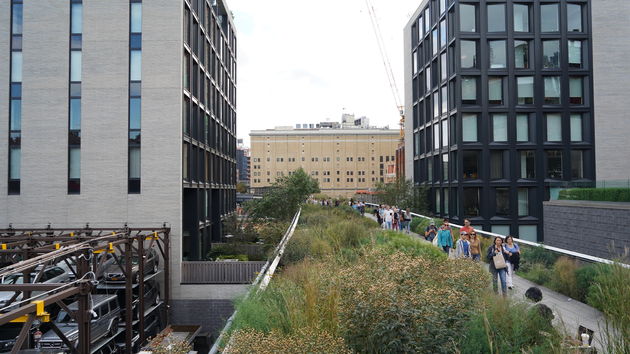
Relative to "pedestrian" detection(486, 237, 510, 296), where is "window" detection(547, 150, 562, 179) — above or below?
above

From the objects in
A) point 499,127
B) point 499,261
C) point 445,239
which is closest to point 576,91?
point 499,127

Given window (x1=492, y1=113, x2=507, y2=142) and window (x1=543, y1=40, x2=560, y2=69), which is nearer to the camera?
window (x1=492, y1=113, x2=507, y2=142)

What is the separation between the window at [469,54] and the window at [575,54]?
24.5 feet

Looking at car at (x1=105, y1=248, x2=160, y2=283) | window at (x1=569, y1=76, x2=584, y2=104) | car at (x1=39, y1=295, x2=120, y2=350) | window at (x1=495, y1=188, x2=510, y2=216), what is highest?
window at (x1=569, y1=76, x2=584, y2=104)

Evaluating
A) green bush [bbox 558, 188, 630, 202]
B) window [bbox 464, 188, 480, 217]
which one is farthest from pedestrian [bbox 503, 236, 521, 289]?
window [bbox 464, 188, 480, 217]

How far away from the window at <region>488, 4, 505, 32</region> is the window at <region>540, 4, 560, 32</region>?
3066mm

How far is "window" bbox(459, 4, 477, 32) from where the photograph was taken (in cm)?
3609

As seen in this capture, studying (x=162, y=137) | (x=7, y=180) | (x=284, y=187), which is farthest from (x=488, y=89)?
(x=7, y=180)

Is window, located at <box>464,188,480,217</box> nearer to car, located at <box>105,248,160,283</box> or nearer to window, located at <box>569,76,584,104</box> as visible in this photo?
window, located at <box>569,76,584,104</box>

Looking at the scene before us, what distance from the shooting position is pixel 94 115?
85.3ft

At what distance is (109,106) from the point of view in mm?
25969

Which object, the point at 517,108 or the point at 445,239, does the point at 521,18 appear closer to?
the point at 517,108

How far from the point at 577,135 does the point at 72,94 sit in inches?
1386

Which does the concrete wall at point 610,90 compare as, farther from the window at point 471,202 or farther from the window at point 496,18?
the window at point 471,202
